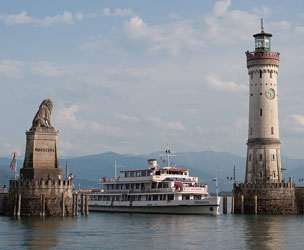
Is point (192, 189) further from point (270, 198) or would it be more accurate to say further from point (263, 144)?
point (263, 144)

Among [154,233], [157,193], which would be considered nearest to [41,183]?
[157,193]

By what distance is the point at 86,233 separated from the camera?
59500 millimetres

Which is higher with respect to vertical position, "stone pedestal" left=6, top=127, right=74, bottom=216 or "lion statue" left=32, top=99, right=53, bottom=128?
"lion statue" left=32, top=99, right=53, bottom=128

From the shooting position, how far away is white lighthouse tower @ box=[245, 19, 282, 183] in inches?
3541

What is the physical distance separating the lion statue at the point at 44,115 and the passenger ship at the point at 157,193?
1863 centimetres

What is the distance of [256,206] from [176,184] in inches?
495

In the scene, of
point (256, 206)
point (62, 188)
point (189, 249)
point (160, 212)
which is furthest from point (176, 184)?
point (189, 249)

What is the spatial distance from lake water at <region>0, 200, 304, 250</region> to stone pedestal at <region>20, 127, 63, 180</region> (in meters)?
6.39

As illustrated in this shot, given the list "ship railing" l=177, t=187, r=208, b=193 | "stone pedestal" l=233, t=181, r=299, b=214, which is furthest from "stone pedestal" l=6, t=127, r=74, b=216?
"stone pedestal" l=233, t=181, r=299, b=214

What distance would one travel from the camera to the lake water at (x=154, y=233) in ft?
167

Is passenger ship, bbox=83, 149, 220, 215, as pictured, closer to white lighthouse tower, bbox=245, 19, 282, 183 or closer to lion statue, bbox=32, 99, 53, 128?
white lighthouse tower, bbox=245, 19, 282, 183

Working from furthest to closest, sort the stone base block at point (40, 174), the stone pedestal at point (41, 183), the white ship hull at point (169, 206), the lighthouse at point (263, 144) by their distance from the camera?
the lighthouse at point (263, 144) < the white ship hull at point (169, 206) < the stone base block at point (40, 174) < the stone pedestal at point (41, 183)

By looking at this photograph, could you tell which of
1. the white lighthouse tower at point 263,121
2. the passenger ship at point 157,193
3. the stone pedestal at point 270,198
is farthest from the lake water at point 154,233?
the white lighthouse tower at point 263,121

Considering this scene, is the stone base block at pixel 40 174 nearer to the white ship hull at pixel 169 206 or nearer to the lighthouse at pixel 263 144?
the white ship hull at pixel 169 206
